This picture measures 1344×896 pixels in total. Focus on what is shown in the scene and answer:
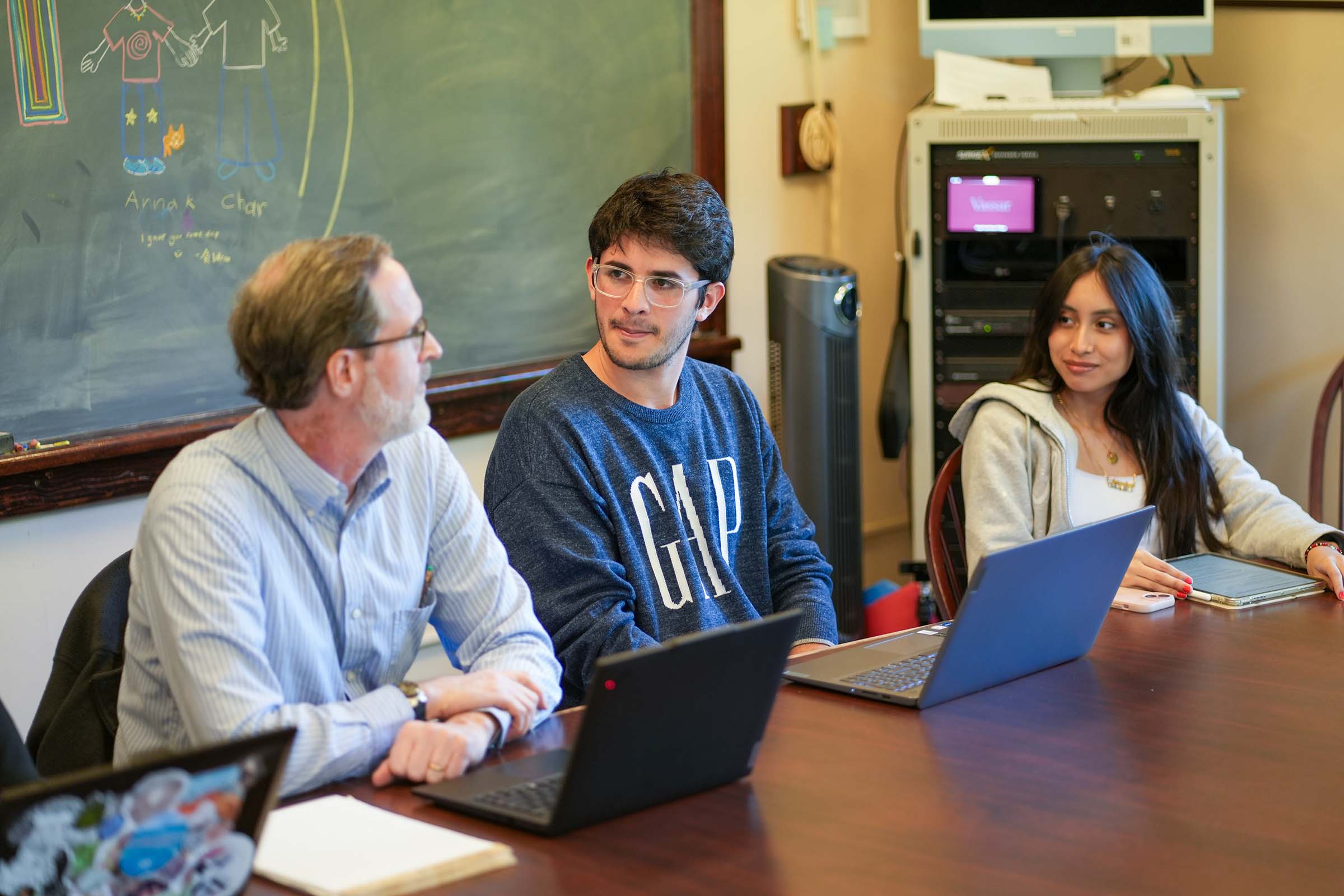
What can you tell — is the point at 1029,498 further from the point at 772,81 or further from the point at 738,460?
the point at 772,81

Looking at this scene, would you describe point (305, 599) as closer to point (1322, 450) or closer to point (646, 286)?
point (646, 286)

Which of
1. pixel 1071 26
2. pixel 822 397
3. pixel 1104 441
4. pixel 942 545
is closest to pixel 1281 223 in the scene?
pixel 1071 26

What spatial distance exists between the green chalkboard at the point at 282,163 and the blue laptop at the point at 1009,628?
145 cm

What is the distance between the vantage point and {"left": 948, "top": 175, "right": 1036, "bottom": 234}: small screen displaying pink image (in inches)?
134

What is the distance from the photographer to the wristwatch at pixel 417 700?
1536 millimetres

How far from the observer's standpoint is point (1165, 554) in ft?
8.01

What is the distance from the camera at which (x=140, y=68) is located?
2.57 meters

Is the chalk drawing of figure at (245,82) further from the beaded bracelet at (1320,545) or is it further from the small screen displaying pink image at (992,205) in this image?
the beaded bracelet at (1320,545)

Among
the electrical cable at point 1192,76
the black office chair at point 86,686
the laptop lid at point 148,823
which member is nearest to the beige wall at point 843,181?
the electrical cable at point 1192,76

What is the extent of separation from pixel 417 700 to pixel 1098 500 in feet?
4.35

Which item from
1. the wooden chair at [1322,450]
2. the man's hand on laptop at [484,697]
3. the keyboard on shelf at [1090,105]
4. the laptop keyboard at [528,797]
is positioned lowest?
the wooden chair at [1322,450]

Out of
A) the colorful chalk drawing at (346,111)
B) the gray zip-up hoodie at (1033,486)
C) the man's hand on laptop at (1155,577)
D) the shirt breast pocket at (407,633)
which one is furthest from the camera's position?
the colorful chalk drawing at (346,111)

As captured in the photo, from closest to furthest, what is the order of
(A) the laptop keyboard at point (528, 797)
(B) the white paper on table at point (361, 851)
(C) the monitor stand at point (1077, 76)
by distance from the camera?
(B) the white paper on table at point (361, 851), (A) the laptop keyboard at point (528, 797), (C) the monitor stand at point (1077, 76)

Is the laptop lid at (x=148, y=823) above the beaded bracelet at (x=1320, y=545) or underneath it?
above
